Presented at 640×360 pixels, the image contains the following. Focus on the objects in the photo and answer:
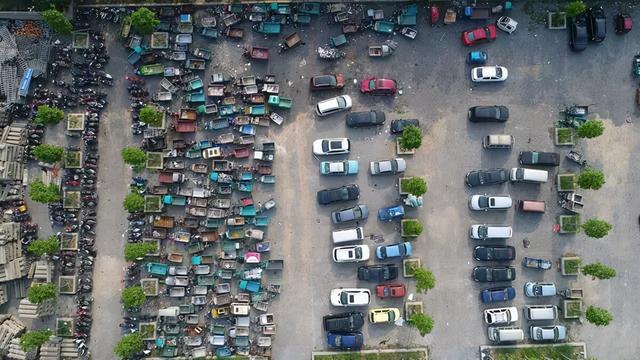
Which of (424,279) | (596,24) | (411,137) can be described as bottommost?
(424,279)

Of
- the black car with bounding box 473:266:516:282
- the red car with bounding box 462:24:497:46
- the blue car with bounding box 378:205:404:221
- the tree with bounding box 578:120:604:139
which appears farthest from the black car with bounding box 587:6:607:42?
the blue car with bounding box 378:205:404:221

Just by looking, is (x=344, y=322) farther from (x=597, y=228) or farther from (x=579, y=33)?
(x=579, y=33)

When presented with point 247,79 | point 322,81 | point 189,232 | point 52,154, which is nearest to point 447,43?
point 322,81

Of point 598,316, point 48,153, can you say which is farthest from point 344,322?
point 48,153

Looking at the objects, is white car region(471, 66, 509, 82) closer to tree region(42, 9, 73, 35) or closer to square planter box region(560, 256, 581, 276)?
square planter box region(560, 256, 581, 276)

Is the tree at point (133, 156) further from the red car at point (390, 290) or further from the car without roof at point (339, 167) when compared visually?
the red car at point (390, 290)

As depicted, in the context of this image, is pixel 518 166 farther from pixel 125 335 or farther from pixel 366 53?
pixel 125 335
